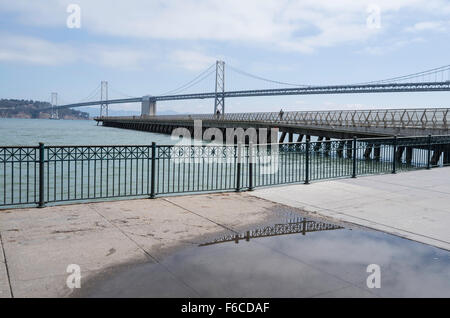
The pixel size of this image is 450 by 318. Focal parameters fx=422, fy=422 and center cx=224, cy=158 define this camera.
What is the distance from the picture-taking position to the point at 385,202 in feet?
27.9

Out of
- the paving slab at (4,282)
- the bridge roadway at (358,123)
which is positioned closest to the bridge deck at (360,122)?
the bridge roadway at (358,123)

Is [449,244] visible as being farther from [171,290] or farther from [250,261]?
[171,290]

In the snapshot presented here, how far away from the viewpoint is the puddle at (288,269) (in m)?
4.06

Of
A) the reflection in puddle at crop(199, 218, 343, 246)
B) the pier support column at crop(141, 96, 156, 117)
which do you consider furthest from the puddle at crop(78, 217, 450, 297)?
the pier support column at crop(141, 96, 156, 117)

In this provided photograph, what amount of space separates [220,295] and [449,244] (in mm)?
3535

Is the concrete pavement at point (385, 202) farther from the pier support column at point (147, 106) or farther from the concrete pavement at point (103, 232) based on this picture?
the pier support column at point (147, 106)

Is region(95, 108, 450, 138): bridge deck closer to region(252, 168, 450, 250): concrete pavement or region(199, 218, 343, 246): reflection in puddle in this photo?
region(252, 168, 450, 250): concrete pavement

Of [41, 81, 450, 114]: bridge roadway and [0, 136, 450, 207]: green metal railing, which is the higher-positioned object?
[41, 81, 450, 114]: bridge roadway

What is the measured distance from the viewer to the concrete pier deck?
470 centimetres

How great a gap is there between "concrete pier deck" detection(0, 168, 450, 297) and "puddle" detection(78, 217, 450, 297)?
0.34 m

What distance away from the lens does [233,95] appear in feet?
328

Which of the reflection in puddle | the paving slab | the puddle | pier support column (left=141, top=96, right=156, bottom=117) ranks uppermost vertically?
pier support column (left=141, top=96, right=156, bottom=117)

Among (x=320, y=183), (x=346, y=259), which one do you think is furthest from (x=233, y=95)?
(x=346, y=259)

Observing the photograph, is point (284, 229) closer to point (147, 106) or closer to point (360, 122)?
point (360, 122)
